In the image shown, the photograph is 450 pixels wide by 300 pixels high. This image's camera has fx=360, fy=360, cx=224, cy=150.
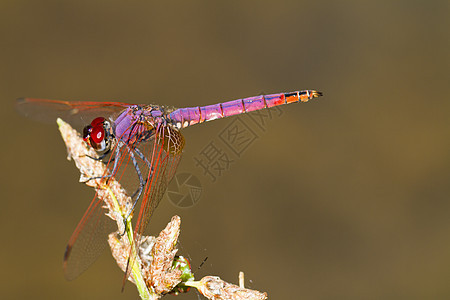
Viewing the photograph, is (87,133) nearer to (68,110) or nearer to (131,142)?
(131,142)

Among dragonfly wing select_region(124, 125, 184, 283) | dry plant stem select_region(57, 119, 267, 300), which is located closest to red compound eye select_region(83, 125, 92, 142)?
dragonfly wing select_region(124, 125, 184, 283)

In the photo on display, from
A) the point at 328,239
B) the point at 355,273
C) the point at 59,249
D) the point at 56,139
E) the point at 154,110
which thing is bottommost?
the point at 355,273

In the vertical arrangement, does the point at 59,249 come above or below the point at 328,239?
above

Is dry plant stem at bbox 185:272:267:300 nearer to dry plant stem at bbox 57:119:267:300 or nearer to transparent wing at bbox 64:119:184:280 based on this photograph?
dry plant stem at bbox 57:119:267:300

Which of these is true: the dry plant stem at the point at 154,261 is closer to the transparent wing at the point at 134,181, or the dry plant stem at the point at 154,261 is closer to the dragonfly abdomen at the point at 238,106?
the transparent wing at the point at 134,181

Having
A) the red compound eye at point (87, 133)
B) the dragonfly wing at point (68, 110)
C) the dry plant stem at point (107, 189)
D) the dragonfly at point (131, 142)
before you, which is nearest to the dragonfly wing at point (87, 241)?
the dragonfly at point (131, 142)

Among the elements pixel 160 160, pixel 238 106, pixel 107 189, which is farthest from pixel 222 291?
pixel 238 106

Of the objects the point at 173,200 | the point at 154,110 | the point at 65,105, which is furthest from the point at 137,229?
the point at 65,105

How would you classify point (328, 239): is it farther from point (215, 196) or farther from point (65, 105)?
point (65, 105)
